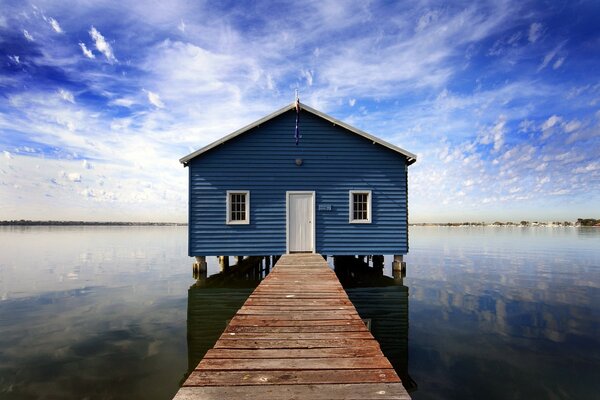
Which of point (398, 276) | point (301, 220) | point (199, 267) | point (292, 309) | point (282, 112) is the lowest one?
point (398, 276)

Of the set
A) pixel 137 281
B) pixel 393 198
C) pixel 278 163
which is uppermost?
pixel 278 163

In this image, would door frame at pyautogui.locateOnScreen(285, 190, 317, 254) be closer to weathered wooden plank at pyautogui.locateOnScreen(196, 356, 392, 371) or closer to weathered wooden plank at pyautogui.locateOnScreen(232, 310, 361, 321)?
weathered wooden plank at pyautogui.locateOnScreen(232, 310, 361, 321)

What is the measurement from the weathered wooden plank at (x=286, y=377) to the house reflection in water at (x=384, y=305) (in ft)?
9.79

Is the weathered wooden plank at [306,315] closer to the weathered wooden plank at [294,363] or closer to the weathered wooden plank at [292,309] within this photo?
the weathered wooden plank at [292,309]

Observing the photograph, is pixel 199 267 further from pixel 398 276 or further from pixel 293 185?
pixel 398 276

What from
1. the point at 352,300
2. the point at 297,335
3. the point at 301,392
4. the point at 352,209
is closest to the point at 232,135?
the point at 352,209

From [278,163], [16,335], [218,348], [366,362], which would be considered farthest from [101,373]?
[278,163]

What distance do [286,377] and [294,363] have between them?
324 mm

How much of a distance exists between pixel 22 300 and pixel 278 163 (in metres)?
10.9

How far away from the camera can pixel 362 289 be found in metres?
14.1

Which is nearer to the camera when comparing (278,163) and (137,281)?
(278,163)

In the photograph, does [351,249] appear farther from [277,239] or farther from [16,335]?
[16,335]

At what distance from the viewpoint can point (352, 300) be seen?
39.1 feet

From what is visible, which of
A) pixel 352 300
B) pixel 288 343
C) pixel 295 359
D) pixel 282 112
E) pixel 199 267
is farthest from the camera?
pixel 199 267
